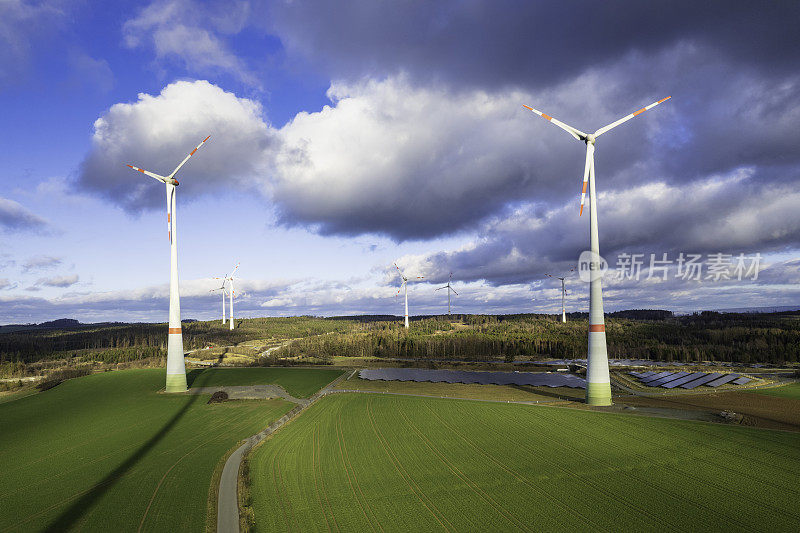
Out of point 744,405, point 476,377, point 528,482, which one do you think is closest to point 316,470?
point 528,482

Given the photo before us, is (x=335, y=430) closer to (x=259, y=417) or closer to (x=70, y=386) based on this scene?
(x=259, y=417)

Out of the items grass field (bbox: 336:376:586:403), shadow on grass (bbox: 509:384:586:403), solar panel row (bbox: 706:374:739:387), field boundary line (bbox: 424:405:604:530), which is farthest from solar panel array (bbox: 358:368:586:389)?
field boundary line (bbox: 424:405:604:530)

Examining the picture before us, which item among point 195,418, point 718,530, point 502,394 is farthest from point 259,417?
point 718,530

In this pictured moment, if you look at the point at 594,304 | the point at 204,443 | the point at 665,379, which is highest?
the point at 594,304

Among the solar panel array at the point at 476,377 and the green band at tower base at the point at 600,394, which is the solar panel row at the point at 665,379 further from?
the green band at tower base at the point at 600,394

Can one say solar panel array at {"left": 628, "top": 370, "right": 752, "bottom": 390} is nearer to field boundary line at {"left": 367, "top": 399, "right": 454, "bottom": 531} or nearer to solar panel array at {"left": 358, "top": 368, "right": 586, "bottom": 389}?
solar panel array at {"left": 358, "top": 368, "right": 586, "bottom": 389}

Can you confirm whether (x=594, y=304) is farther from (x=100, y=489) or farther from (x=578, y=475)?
(x=100, y=489)
